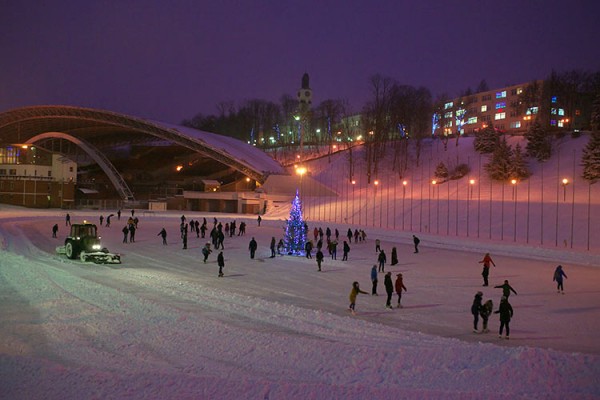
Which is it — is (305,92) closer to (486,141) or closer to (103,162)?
(103,162)

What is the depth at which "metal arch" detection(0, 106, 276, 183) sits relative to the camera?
6688cm

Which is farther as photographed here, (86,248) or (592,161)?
(592,161)

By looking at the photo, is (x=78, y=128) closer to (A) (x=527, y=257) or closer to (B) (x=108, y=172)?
(B) (x=108, y=172)

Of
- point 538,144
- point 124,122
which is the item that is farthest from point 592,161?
point 124,122

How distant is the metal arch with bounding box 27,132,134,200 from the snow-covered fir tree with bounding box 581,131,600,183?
54.4 metres

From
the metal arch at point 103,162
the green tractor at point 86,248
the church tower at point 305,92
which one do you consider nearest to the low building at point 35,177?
the metal arch at point 103,162

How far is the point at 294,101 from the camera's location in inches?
4459

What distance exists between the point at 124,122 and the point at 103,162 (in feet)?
21.8

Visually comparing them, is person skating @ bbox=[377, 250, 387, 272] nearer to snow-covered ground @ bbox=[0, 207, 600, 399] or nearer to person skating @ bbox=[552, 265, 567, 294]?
snow-covered ground @ bbox=[0, 207, 600, 399]

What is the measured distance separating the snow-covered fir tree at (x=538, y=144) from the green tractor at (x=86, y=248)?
1998 inches

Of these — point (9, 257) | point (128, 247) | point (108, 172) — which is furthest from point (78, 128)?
point (9, 257)

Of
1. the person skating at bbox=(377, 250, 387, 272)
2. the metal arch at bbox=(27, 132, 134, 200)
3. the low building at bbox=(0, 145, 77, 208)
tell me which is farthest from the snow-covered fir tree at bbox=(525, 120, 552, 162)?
the low building at bbox=(0, 145, 77, 208)

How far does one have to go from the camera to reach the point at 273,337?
951 cm

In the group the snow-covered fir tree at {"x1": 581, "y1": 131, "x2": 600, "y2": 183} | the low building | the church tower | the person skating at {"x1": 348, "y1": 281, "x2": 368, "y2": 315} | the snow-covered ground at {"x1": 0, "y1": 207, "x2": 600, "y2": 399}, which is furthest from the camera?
the church tower
